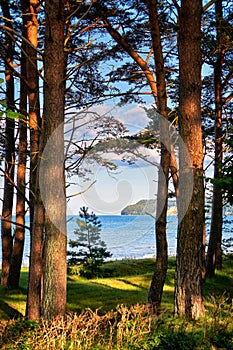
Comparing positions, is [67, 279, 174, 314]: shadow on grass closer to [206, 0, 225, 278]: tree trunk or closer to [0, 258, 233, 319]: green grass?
[0, 258, 233, 319]: green grass

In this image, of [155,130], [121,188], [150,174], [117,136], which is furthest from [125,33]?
[121,188]

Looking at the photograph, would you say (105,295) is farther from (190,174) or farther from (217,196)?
(217,196)

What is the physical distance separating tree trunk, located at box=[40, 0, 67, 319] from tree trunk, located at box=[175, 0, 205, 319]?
207 cm

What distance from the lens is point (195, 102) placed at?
7.16m

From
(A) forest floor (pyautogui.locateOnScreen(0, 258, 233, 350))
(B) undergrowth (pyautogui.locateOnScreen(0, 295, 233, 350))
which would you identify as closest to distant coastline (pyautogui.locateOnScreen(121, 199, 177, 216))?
(A) forest floor (pyautogui.locateOnScreen(0, 258, 233, 350))

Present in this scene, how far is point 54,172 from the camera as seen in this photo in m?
5.86

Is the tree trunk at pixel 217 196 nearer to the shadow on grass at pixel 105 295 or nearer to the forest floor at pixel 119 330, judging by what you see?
the shadow on grass at pixel 105 295

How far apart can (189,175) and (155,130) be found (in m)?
2.75

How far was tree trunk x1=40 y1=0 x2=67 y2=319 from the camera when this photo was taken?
5828 mm

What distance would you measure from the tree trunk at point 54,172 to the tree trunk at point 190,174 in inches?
81.5

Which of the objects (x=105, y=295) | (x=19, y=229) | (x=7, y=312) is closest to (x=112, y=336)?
(x=7, y=312)

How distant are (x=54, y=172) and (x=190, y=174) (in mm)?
2380

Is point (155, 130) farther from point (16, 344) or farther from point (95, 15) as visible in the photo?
point (16, 344)

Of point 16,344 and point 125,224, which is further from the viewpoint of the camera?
point 125,224
